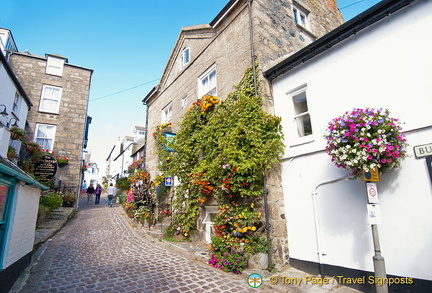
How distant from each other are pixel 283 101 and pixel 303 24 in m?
5.29

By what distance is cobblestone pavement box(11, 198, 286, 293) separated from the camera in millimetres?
4344

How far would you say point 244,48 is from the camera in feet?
24.7

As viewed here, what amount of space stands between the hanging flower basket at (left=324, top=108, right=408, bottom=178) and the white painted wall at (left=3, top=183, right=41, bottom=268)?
602cm

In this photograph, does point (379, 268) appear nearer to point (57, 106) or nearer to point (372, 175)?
point (372, 175)

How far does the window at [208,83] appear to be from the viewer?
9.16 meters

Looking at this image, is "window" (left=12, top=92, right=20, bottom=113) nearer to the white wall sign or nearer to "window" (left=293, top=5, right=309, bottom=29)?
"window" (left=293, top=5, right=309, bottom=29)

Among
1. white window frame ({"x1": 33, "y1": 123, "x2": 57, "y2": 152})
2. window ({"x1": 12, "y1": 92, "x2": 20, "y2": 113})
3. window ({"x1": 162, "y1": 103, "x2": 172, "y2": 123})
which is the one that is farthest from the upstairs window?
window ({"x1": 162, "y1": 103, "x2": 172, "y2": 123})

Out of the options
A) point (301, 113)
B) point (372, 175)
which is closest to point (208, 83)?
point (301, 113)

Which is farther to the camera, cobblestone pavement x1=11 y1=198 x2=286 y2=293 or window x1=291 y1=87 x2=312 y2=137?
window x1=291 y1=87 x2=312 y2=137

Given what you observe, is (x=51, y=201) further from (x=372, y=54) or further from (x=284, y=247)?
(x=372, y=54)

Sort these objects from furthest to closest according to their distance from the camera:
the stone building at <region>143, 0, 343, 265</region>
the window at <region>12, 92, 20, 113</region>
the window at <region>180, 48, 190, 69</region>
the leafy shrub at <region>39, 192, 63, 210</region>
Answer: the window at <region>12, 92, 20, 113</region>, the window at <region>180, 48, 190, 69</region>, the leafy shrub at <region>39, 192, 63, 210</region>, the stone building at <region>143, 0, 343, 265</region>

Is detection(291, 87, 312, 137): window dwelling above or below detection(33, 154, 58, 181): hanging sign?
above

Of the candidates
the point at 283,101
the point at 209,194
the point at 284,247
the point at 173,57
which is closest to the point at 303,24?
the point at 283,101

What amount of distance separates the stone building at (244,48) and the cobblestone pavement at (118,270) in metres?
1.94
